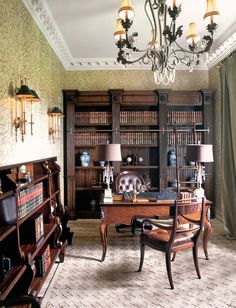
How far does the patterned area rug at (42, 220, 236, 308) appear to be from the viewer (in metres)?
2.50

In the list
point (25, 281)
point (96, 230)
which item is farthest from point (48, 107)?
point (25, 281)

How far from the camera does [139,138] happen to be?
212 inches

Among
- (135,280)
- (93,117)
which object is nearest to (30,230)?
(135,280)

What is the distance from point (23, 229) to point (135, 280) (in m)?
1.28

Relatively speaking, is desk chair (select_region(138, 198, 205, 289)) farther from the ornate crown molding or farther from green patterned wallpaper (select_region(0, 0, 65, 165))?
the ornate crown molding

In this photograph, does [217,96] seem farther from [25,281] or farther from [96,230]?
[25,281]

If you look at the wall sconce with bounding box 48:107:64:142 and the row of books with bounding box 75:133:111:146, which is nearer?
the wall sconce with bounding box 48:107:64:142

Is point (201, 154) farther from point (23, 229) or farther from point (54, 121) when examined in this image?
point (54, 121)

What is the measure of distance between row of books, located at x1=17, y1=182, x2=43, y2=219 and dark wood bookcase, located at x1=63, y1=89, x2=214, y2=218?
101 inches

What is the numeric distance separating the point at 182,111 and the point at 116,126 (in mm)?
1366

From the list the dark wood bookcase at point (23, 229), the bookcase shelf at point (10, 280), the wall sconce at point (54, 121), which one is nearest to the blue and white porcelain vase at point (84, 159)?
the wall sconce at point (54, 121)

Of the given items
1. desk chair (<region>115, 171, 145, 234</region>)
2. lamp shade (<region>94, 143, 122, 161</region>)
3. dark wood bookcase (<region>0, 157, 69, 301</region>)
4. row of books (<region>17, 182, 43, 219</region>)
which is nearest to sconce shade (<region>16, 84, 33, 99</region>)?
dark wood bookcase (<region>0, 157, 69, 301</region>)

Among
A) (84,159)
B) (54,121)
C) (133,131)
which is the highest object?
(54,121)

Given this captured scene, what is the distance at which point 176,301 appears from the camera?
8.14 ft
